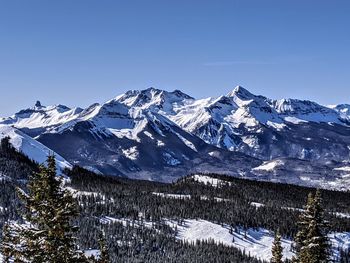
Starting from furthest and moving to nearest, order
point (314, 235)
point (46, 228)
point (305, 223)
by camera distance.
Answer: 1. point (305, 223)
2. point (314, 235)
3. point (46, 228)

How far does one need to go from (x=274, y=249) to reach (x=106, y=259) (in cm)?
1649

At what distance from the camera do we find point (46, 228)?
2639 centimetres

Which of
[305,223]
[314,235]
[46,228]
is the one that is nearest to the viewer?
[46,228]

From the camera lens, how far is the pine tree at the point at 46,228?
25938mm

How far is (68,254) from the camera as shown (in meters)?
26.4

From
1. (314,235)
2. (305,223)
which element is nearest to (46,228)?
(305,223)

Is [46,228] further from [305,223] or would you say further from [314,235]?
[314,235]

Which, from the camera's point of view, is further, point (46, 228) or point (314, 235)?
point (314, 235)

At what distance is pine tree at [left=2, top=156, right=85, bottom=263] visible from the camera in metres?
25.9

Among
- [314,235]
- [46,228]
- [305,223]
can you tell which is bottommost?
[46,228]

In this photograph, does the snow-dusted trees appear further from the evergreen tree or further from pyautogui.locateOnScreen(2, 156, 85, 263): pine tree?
pyautogui.locateOnScreen(2, 156, 85, 263): pine tree

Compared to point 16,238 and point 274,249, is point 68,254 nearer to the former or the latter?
point 16,238

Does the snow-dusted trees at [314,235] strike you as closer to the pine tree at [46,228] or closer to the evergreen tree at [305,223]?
the evergreen tree at [305,223]

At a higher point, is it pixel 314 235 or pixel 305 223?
pixel 305 223
